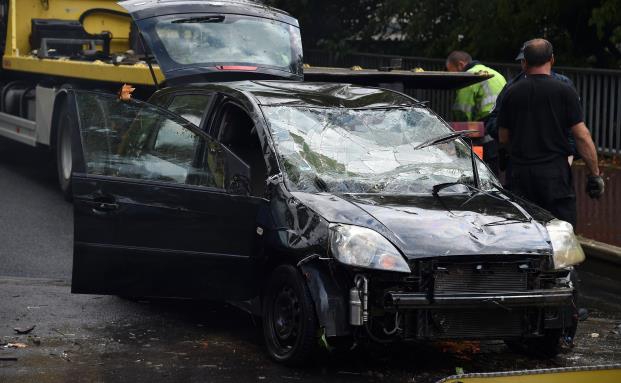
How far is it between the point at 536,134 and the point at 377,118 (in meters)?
Result: 1.19

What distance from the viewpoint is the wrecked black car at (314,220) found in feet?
20.9

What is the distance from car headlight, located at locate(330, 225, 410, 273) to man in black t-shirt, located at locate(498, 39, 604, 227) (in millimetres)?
2202

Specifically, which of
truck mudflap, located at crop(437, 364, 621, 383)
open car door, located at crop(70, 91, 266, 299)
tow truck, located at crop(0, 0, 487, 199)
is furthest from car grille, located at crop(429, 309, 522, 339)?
tow truck, located at crop(0, 0, 487, 199)

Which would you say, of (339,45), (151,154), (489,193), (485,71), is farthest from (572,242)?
(339,45)

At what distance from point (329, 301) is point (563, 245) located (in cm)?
132

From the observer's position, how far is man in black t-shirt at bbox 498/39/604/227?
8.13 m

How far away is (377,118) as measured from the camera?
302 inches

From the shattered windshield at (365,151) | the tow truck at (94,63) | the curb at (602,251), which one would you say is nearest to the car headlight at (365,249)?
the shattered windshield at (365,151)

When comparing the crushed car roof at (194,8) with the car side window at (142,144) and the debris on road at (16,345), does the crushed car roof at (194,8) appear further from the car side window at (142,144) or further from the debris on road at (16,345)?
the debris on road at (16,345)

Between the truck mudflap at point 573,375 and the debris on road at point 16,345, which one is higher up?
the truck mudflap at point 573,375

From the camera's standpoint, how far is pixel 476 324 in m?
6.46

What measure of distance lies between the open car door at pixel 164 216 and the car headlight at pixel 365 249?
2.56 ft

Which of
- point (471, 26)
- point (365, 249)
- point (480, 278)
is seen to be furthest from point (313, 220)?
point (471, 26)

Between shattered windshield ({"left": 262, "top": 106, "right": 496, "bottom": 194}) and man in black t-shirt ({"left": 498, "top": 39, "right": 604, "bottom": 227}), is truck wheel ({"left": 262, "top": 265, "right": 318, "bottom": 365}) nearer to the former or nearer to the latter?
shattered windshield ({"left": 262, "top": 106, "right": 496, "bottom": 194})
